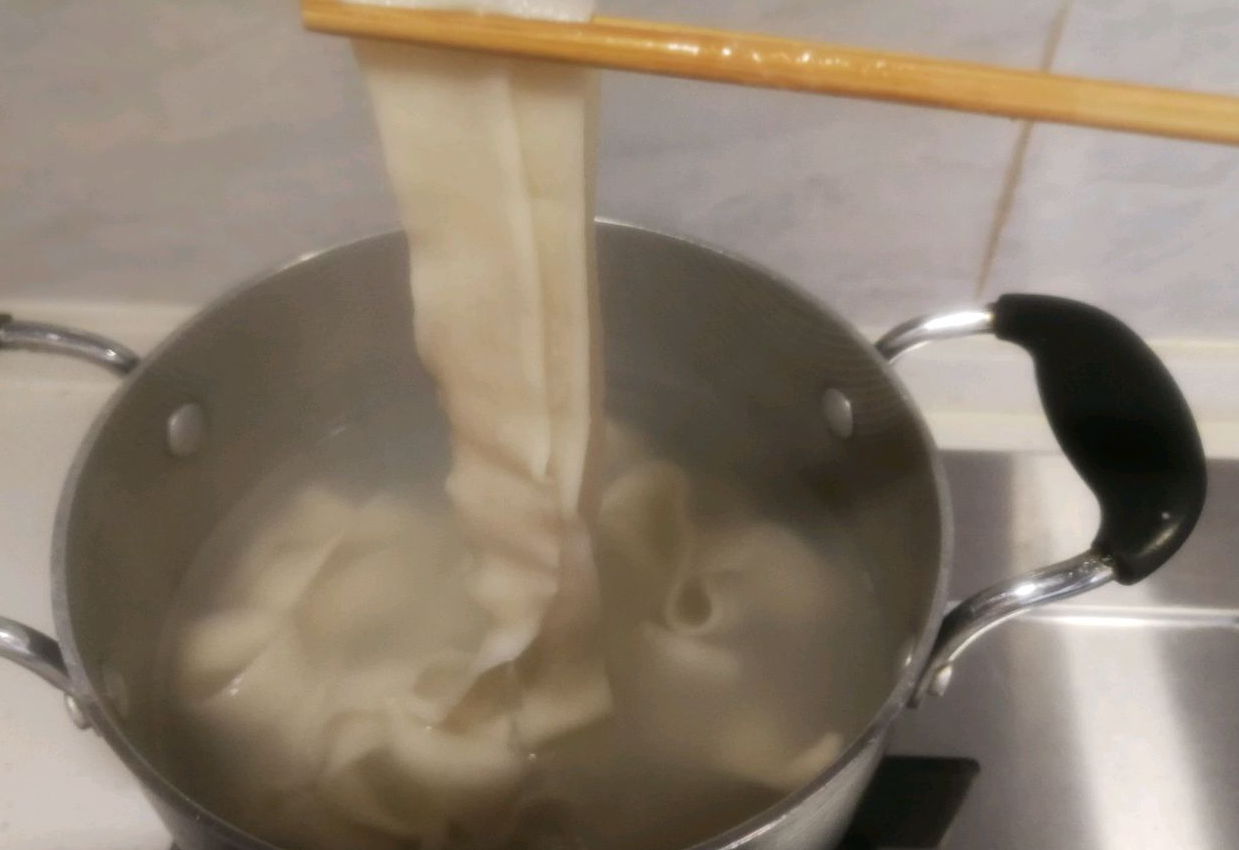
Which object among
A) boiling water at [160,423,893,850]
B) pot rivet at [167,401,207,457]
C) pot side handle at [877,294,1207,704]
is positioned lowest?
boiling water at [160,423,893,850]

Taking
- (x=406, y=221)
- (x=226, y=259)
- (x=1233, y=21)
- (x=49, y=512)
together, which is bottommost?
(x=49, y=512)

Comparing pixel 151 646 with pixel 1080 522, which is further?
pixel 1080 522

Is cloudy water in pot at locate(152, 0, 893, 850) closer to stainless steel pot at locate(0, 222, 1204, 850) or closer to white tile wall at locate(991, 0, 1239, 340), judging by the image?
stainless steel pot at locate(0, 222, 1204, 850)

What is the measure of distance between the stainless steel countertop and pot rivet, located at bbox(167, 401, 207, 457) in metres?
0.44

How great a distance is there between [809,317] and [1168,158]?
25 cm

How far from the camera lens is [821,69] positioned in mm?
358

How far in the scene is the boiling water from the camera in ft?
1.82

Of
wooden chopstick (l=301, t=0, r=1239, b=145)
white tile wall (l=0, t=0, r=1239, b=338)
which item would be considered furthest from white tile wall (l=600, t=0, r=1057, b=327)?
wooden chopstick (l=301, t=0, r=1239, b=145)

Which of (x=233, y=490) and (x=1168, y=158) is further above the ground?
(x=1168, y=158)

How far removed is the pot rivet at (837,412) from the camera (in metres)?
0.61

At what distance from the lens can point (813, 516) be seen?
0.68 m

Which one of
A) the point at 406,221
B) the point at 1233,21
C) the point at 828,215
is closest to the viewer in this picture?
the point at 406,221

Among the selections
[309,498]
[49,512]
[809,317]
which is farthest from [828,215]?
[49,512]

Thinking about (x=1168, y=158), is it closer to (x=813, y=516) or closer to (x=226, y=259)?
(x=813, y=516)
